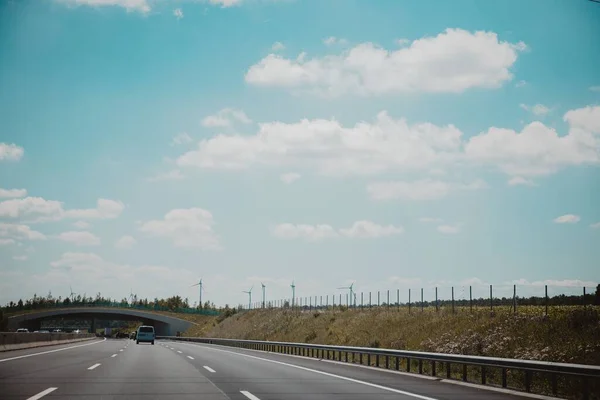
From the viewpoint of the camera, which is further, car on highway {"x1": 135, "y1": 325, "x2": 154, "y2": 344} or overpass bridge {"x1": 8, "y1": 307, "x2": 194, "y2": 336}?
overpass bridge {"x1": 8, "y1": 307, "x2": 194, "y2": 336}

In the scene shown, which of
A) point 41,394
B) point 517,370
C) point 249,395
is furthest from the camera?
point 517,370

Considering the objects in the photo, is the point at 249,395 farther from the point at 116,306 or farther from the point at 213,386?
the point at 116,306

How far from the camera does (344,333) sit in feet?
160

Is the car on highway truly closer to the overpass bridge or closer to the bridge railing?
the overpass bridge

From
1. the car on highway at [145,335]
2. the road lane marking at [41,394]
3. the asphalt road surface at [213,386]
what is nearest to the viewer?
the road lane marking at [41,394]

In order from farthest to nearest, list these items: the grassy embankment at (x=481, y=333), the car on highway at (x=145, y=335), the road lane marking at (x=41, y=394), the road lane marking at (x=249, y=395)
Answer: the car on highway at (x=145, y=335) < the grassy embankment at (x=481, y=333) < the road lane marking at (x=249, y=395) < the road lane marking at (x=41, y=394)

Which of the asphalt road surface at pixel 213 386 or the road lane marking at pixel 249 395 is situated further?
the asphalt road surface at pixel 213 386

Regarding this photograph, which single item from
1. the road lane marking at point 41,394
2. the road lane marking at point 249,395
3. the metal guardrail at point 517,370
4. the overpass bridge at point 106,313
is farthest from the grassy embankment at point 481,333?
the overpass bridge at point 106,313

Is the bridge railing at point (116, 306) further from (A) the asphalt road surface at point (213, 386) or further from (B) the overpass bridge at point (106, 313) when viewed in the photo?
(A) the asphalt road surface at point (213, 386)

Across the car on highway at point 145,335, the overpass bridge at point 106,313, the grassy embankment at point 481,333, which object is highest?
the grassy embankment at point 481,333

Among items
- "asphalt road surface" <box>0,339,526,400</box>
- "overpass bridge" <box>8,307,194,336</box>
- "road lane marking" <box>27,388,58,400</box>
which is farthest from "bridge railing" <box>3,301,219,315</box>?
"road lane marking" <box>27,388,58,400</box>

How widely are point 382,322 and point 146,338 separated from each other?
2364cm

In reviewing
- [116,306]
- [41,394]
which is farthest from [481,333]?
[116,306]

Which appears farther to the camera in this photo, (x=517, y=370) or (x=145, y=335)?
(x=145, y=335)
